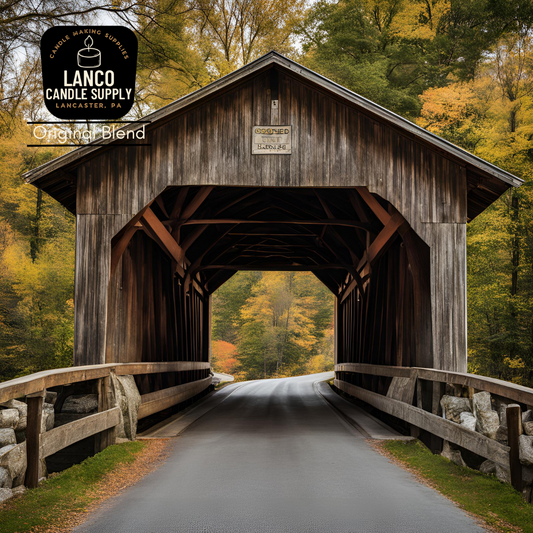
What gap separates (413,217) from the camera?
8766 millimetres

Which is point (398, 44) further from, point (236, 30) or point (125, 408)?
point (125, 408)

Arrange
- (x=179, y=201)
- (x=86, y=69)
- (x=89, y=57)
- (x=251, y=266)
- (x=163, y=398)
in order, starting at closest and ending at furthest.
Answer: (x=163, y=398)
(x=179, y=201)
(x=86, y=69)
(x=89, y=57)
(x=251, y=266)

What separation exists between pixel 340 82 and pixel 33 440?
23.0 meters

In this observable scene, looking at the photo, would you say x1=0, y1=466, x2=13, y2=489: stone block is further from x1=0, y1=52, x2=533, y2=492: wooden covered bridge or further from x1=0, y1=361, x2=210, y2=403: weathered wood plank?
x1=0, y1=52, x2=533, y2=492: wooden covered bridge

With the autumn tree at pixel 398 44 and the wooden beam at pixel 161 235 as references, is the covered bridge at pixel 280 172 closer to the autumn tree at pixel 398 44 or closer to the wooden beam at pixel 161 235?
the wooden beam at pixel 161 235

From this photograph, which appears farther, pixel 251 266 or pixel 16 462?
pixel 251 266

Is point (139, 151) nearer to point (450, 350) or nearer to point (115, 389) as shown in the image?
point (115, 389)

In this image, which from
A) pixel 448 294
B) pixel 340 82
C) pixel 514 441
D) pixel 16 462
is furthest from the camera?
pixel 340 82

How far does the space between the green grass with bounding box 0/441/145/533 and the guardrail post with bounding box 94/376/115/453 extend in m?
0.47

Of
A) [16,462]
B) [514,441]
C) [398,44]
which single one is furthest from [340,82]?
[16,462]

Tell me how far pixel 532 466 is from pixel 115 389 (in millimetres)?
4808

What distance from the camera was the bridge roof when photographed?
838 cm

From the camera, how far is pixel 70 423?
5469 mm

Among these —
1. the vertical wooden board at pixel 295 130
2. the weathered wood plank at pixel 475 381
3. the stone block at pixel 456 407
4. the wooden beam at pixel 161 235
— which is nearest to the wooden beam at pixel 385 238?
the vertical wooden board at pixel 295 130
